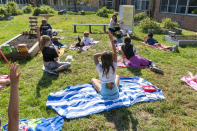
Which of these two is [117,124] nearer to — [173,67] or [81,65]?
[81,65]

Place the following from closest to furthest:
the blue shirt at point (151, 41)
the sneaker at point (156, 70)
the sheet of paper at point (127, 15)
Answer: the sneaker at point (156, 70) < the blue shirt at point (151, 41) < the sheet of paper at point (127, 15)

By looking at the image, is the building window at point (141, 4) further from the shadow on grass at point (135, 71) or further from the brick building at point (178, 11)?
the shadow on grass at point (135, 71)

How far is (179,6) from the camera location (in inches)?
556

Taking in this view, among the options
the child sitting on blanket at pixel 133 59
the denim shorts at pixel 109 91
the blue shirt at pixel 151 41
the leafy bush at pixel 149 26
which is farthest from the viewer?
the leafy bush at pixel 149 26

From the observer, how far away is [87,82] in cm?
461

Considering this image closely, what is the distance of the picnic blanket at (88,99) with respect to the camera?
3358 millimetres

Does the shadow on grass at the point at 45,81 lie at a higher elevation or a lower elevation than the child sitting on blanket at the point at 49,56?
lower

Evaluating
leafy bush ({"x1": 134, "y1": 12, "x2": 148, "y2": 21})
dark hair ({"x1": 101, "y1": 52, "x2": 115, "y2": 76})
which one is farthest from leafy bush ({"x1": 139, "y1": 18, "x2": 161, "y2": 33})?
dark hair ({"x1": 101, "y1": 52, "x2": 115, "y2": 76})

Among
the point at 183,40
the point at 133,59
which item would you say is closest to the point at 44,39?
the point at 133,59

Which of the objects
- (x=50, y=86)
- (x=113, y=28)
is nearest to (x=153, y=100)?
(x=50, y=86)

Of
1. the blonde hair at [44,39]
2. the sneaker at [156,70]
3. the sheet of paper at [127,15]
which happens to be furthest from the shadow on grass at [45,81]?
the sheet of paper at [127,15]

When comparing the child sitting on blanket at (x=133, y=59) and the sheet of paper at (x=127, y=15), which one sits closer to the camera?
the child sitting on blanket at (x=133, y=59)

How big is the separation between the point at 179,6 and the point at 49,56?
14.1 meters

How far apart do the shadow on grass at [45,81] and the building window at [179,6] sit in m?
13.3
